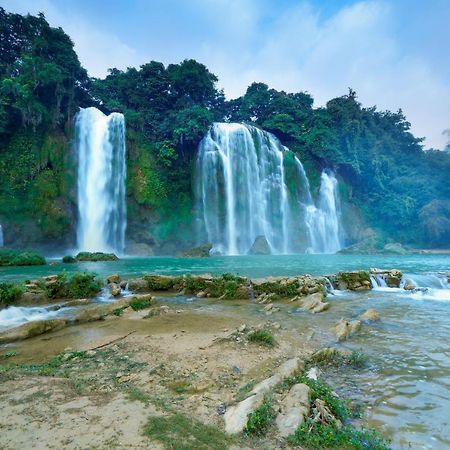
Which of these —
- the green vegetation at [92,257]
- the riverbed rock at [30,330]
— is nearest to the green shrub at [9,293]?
the riverbed rock at [30,330]

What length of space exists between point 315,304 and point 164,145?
30603 mm

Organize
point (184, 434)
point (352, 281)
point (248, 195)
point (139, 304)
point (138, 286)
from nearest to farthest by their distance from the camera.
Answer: point (184, 434), point (139, 304), point (138, 286), point (352, 281), point (248, 195)

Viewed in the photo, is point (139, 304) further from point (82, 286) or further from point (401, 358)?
point (401, 358)

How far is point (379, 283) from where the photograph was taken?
1227 cm

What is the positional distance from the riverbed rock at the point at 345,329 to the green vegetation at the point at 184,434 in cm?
387

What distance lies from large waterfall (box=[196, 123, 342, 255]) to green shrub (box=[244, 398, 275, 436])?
103 feet

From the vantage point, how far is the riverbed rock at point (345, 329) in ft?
19.1

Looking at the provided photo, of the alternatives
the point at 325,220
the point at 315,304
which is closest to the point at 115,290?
the point at 315,304

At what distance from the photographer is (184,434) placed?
2533 millimetres

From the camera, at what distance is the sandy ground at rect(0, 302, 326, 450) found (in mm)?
2566

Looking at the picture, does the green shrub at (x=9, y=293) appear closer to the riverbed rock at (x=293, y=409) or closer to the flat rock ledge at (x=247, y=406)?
the flat rock ledge at (x=247, y=406)

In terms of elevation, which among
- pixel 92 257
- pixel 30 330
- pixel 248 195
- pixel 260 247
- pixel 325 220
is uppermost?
pixel 248 195

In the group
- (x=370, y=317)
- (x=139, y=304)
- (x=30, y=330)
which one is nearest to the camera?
(x=30, y=330)

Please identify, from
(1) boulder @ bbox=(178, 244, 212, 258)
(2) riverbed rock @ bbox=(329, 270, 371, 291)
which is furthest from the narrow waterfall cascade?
(2) riverbed rock @ bbox=(329, 270, 371, 291)
